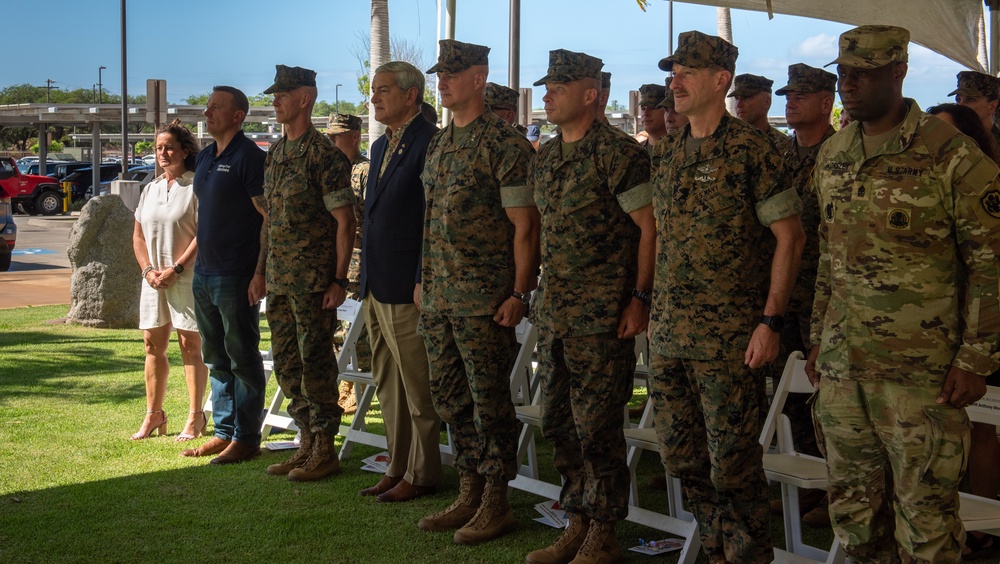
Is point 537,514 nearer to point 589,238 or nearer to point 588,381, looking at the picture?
point 588,381

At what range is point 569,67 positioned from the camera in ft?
14.8

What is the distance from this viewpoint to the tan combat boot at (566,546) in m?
4.55

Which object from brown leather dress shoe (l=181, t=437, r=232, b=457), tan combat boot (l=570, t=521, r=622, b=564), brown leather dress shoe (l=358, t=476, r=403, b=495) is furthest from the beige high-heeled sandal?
tan combat boot (l=570, t=521, r=622, b=564)

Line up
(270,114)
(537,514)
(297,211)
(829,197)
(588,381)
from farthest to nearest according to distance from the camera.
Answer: (270,114), (297,211), (537,514), (588,381), (829,197)

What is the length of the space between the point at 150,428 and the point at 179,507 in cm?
169

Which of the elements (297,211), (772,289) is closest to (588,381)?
(772,289)

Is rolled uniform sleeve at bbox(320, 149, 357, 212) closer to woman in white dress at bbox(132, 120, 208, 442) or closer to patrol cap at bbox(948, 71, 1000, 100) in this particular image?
woman in white dress at bbox(132, 120, 208, 442)

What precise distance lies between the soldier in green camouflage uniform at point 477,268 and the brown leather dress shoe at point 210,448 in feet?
6.74

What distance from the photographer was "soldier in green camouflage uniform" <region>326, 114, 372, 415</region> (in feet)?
24.6

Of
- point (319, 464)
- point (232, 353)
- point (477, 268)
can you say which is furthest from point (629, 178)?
point (232, 353)

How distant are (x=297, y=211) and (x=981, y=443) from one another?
3.66 metres

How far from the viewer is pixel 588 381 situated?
438 centimetres

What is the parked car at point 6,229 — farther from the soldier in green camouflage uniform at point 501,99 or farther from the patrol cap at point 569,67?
the patrol cap at point 569,67

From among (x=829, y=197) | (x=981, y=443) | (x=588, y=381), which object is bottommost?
(x=981, y=443)
